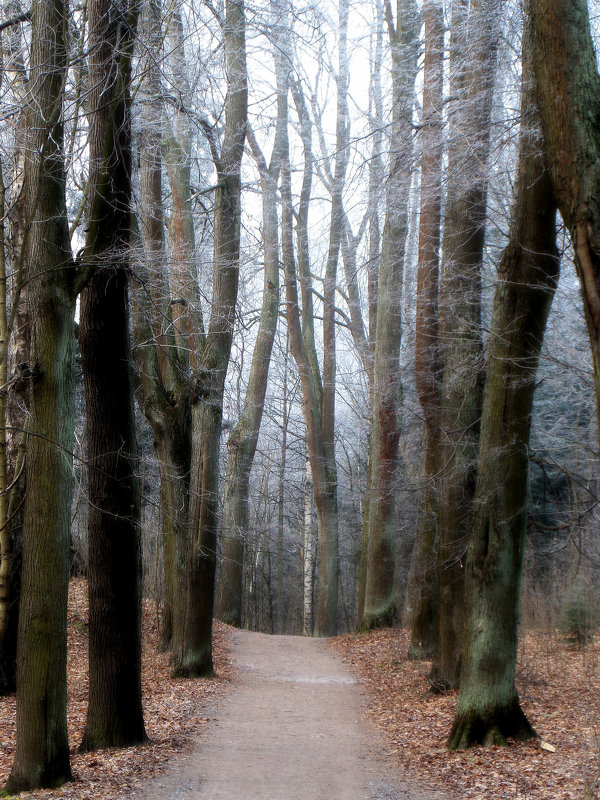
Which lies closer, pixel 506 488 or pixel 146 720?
pixel 506 488

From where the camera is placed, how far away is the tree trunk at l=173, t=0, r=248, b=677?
34.0ft

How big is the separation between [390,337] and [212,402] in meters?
4.69

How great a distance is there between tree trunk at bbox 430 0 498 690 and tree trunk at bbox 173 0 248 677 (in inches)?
125

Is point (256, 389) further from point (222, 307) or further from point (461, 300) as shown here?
point (461, 300)

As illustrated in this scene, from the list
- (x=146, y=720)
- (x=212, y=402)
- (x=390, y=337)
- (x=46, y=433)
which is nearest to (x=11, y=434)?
(x=212, y=402)

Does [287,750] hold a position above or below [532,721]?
below

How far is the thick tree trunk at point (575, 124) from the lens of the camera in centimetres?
365

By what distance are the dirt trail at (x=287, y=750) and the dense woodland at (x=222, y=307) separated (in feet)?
2.96

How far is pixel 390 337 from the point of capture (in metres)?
13.9

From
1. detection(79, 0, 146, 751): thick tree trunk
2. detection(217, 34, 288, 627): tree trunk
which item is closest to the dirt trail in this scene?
detection(79, 0, 146, 751): thick tree trunk

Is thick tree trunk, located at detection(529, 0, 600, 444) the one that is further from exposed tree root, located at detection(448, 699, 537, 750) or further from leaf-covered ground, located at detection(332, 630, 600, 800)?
exposed tree root, located at detection(448, 699, 537, 750)

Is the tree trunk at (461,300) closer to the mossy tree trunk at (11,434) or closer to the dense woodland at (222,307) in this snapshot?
the dense woodland at (222,307)

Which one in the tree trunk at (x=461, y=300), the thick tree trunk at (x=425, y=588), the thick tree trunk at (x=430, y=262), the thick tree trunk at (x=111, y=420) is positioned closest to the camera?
the thick tree trunk at (x=111, y=420)

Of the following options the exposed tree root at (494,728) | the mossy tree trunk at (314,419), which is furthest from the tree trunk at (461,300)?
the mossy tree trunk at (314,419)
